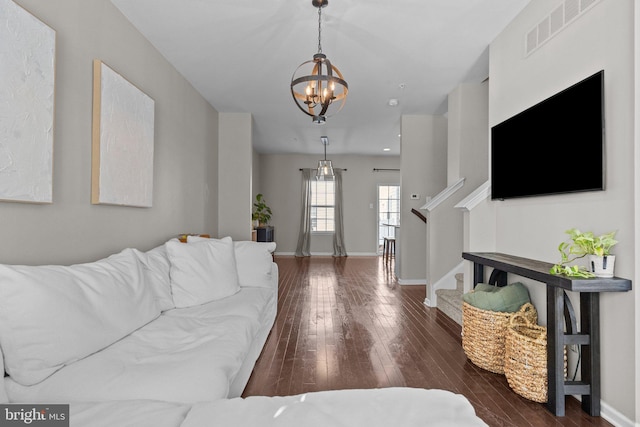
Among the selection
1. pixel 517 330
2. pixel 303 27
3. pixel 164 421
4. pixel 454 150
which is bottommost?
pixel 517 330

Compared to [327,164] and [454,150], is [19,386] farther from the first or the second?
[327,164]

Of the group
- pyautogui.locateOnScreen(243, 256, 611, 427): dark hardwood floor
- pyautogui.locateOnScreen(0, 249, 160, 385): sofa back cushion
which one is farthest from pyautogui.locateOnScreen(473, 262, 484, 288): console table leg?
pyautogui.locateOnScreen(0, 249, 160, 385): sofa back cushion

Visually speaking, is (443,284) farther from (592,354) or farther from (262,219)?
(262,219)

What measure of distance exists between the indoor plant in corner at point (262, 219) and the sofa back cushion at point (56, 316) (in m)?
5.73

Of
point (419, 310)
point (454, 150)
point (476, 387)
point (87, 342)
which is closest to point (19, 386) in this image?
point (87, 342)

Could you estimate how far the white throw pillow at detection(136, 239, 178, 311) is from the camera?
2.35 m

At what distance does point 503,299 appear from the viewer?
2.53 meters

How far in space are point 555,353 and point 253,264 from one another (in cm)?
233

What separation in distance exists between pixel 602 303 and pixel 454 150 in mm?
2848

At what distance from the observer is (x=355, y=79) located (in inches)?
163

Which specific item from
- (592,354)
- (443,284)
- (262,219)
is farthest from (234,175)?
(592,354)

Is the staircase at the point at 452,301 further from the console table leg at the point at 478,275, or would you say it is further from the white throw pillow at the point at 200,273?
the white throw pillow at the point at 200,273

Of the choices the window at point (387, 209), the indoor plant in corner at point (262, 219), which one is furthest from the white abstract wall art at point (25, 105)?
the window at point (387, 209)

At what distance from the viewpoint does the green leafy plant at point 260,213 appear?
831 centimetres
